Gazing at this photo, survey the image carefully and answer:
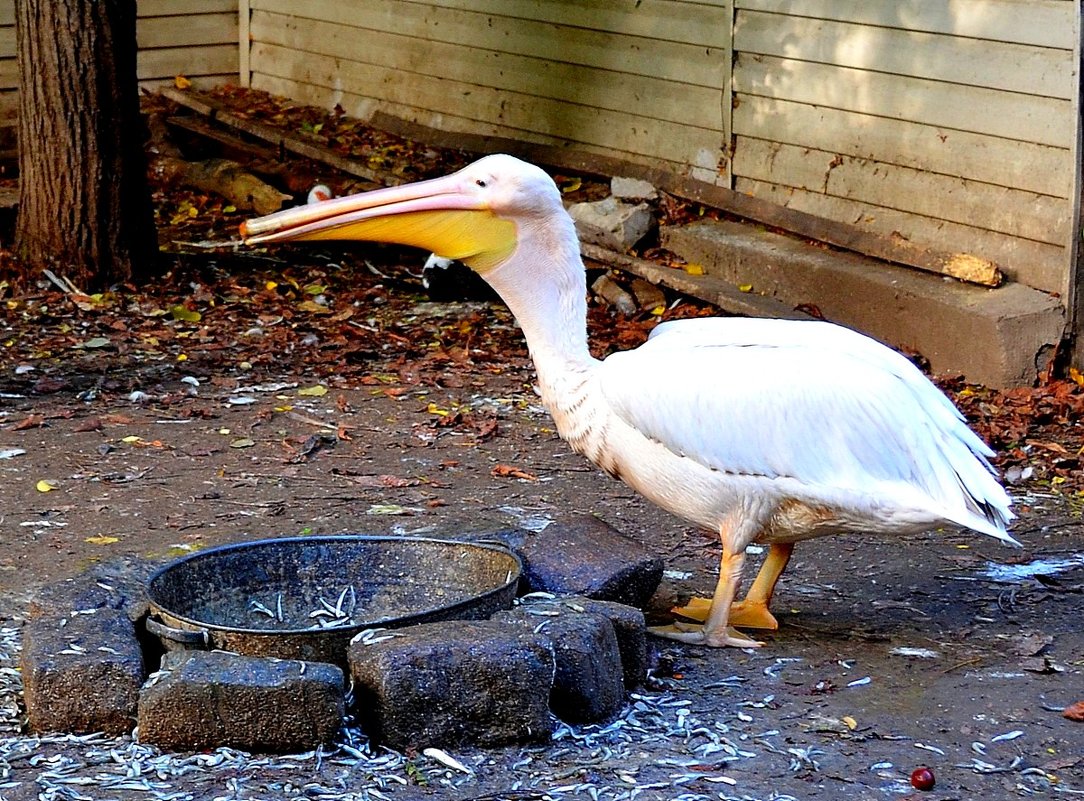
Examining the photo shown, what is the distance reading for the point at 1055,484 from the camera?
504 cm

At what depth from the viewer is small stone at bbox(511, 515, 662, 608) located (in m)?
3.59

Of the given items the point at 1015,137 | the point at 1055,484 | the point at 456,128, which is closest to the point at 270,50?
the point at 456,128

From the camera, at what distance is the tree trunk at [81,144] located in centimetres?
707

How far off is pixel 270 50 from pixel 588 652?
8.10m

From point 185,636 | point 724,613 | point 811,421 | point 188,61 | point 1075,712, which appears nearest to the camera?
point 185,636

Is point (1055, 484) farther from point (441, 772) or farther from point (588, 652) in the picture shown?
point (441, 772)

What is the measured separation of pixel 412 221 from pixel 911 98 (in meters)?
3.53

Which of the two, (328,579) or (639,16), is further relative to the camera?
(639,16)

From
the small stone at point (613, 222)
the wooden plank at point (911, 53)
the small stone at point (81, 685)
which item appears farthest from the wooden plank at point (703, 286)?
the small stone at point (81, 685)

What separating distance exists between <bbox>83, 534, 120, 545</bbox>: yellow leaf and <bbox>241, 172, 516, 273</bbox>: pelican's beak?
1.22 m

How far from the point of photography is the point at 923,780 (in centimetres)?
302

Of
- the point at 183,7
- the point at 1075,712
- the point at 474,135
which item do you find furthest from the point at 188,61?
the point at 1075,712

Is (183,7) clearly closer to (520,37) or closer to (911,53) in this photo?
(520,37)

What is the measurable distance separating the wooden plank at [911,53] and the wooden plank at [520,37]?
329mm
